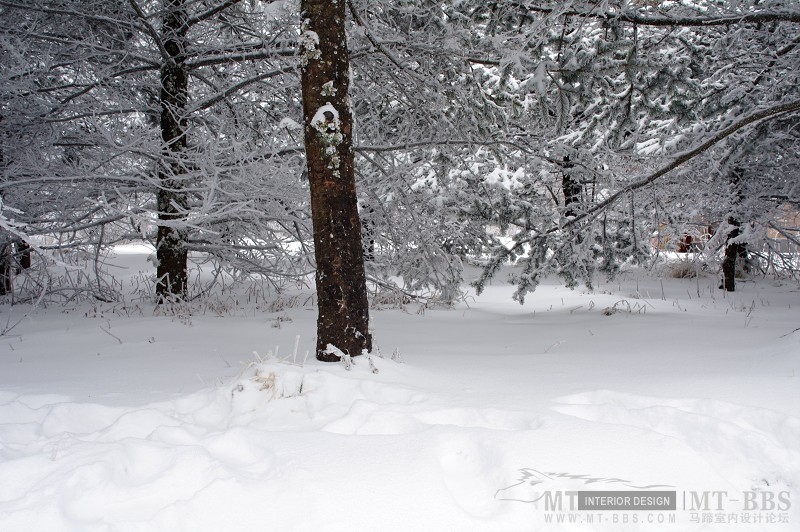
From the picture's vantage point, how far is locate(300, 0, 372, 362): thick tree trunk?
369 cm

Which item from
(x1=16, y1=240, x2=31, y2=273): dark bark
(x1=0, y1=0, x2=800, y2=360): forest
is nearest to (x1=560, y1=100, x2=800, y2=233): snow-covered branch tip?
(x1=0, y1=0, x2=800, y2=360): forest

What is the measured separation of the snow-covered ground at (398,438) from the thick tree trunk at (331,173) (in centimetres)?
37

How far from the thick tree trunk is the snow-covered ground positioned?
1.21ft

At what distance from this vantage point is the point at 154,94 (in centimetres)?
765

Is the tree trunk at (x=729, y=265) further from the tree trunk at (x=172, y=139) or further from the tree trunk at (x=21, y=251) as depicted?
the tree trunk at (x=21, y=251)

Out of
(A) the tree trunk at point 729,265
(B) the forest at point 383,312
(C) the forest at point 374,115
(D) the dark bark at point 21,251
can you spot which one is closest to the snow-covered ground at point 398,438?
(B) the forest at point 383,312

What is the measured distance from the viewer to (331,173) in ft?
12.1

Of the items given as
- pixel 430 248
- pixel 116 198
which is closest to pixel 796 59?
pixel 430 248

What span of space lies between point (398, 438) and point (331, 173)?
192 cm

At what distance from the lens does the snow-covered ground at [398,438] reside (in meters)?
2.08

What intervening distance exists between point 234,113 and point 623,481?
651cm

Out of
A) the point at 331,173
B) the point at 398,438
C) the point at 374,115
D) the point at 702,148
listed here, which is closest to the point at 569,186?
the point at 374,115

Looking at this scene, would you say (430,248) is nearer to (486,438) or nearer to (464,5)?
(464,5)

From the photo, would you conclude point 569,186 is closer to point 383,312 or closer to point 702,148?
point 383,312
